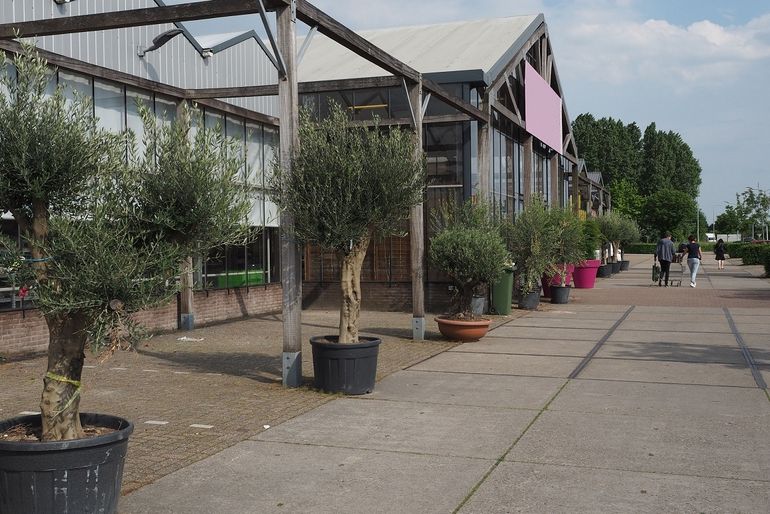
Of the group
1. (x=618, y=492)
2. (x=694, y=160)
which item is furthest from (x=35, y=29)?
(x=694, y=160)

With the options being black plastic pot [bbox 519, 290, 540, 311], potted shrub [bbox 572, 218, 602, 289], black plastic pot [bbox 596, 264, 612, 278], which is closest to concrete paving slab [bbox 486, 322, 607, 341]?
black plastic pot [bbox 519, 290, 540, 311]

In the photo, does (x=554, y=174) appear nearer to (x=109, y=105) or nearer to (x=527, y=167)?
(x=527, y=167)

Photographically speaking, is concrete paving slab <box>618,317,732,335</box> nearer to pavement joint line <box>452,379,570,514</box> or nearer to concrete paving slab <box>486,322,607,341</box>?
concrete paving slab <box>486,322,607,341</box>

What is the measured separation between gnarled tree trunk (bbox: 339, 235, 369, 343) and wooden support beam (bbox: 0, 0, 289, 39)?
2.78 meters

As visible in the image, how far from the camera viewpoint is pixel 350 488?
5.27 meters

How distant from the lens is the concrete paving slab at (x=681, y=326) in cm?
1408

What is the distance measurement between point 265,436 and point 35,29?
5.91m

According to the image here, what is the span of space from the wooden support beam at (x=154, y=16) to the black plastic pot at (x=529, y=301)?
11158 mm

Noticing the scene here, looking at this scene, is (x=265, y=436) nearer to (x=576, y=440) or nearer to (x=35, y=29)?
(x=576, y=440)

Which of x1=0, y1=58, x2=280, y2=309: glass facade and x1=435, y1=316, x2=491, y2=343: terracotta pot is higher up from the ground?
x1=0, y1=58, x2=280, y2=309: glass facade

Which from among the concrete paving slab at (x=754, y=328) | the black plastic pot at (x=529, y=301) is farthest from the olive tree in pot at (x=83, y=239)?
the black plastic pot at (x=529, y=301)

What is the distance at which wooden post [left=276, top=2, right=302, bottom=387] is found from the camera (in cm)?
886

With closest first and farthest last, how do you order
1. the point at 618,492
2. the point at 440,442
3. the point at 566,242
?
1. the point at 618,492
2. the point at 440,442
3. the point at 566,242

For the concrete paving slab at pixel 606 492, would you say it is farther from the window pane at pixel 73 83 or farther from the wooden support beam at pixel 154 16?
→ the window pane at pixel 73 83
